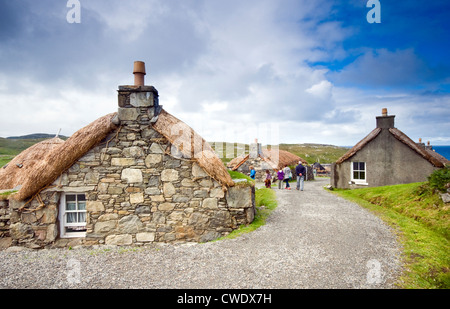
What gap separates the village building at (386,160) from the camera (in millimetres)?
16891

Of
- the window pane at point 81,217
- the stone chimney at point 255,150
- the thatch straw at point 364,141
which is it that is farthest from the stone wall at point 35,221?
the stone chimney at point 255,150

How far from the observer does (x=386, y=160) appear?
58.7 feet

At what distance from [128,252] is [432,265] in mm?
8047

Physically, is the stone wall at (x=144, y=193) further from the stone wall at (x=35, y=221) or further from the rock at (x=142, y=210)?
the stone wall at (x=35, y=221)

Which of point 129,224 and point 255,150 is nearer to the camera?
point 129,224

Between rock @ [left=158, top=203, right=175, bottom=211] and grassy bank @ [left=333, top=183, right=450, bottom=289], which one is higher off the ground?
rock @ [left=158, top=203, right=175, bottom=211]

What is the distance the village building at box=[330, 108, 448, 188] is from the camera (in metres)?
16.9

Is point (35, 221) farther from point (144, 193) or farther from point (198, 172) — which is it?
point (198, 172)

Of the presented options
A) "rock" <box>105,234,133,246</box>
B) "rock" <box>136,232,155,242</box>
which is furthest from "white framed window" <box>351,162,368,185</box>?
"rock" <box>105,234,133,246</box>

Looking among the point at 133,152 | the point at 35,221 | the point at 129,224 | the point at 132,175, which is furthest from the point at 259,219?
the point at 35,221

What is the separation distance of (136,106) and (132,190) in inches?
110

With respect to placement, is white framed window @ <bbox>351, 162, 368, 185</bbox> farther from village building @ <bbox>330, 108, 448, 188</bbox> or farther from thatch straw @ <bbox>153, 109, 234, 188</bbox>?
thatch straw @ <bbox>153, 109, 234, 188</bbox>

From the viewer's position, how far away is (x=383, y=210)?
1147 cm

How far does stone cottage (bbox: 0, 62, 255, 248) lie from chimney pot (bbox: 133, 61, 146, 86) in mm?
461
